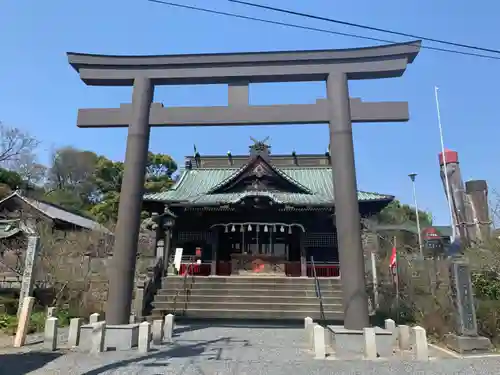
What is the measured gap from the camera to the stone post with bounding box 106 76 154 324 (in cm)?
832

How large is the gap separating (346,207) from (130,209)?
17.1 feet

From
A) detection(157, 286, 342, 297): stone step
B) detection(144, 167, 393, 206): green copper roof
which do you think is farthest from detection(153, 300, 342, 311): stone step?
detection(144, 167, 393, 206): green copper roof

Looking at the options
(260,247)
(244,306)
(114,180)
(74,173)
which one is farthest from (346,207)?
(74,173)

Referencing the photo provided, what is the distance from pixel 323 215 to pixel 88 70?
44.9ft

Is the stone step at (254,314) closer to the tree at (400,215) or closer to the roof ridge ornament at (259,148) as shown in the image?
the roof ridge ornament at (259,148)

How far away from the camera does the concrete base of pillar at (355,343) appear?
7602 mm

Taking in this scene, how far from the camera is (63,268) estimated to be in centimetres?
1457

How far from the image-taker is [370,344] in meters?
7.39

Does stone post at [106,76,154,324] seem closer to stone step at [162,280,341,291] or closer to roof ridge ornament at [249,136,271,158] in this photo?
stone step at [162,280,341,291]

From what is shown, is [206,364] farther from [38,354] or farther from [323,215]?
[323,215]

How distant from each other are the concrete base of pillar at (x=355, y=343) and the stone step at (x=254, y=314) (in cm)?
588

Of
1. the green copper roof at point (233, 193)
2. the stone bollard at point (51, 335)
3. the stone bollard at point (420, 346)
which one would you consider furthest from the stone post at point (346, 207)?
the green copper roof at point (233, 193)

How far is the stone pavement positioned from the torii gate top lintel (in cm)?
678

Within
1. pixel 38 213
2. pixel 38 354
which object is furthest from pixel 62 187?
pixel 38 354
